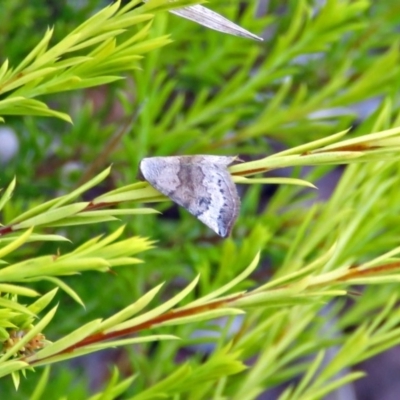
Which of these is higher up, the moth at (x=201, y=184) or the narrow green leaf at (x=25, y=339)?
the moth at (x=201, y=184)

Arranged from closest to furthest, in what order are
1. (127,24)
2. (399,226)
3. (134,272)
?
(127,24) < (399,226) < (134,272)

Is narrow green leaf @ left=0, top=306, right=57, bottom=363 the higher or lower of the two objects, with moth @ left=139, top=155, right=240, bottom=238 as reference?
lower

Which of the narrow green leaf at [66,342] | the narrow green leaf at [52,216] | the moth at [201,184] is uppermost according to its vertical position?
the moth at [201,184]

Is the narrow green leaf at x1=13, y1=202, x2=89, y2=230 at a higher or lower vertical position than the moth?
lower

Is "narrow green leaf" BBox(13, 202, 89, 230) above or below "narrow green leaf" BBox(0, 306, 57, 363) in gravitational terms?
above

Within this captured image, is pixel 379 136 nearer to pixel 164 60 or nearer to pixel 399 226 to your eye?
pixel 399 226

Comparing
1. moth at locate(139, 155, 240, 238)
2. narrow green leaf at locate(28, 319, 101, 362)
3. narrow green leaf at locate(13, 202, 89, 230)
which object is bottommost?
narrow green leaf at locate(28, 319, 101, 362)

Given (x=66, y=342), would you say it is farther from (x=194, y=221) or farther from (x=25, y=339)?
(x=194, y=221)

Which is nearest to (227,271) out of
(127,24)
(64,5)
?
(127,24)
